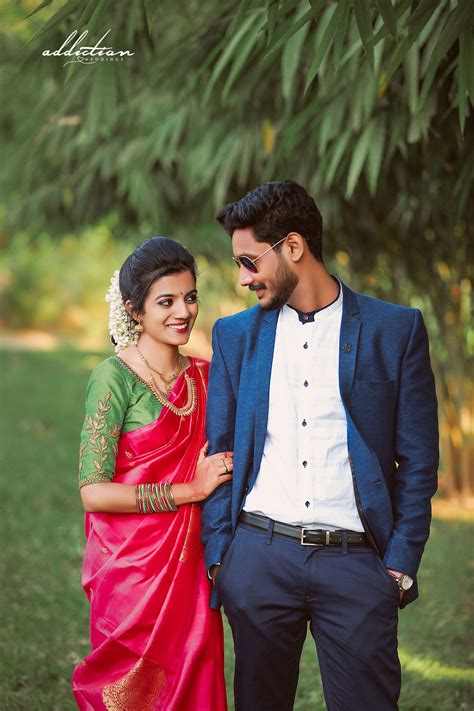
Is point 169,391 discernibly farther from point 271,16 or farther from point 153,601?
point 271,16

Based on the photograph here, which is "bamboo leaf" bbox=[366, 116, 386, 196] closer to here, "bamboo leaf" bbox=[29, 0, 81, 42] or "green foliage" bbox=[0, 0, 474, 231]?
"green foliage" bbox=[0, 0, 474, 231]

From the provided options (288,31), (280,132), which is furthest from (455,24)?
(280,132)

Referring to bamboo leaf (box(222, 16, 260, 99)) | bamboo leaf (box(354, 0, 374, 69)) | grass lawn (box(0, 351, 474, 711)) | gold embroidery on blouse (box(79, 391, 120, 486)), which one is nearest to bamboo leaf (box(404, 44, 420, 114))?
bamboo leaf (box(222, 16, 260, 99))

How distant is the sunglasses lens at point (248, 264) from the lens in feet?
8.16

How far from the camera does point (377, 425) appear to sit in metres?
2.46

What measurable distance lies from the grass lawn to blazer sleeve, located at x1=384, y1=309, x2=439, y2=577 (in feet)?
5.17

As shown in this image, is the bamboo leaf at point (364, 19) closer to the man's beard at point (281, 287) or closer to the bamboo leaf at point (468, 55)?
the bamboo leaf at point (468, 55)

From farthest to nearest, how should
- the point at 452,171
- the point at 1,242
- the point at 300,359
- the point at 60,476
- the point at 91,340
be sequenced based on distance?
1. the point at 91,340
2. the point at 1,242
3. the point at 60,476
4. the point at 452,171
5. the point at 300,359

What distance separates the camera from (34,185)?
25.0 feet

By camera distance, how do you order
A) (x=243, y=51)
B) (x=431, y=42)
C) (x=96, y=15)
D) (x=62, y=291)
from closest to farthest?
(x=96, y=15) < (x=431, y=42) < (x=243, y=51) < (x=62, y=291)

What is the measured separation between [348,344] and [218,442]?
0.47m

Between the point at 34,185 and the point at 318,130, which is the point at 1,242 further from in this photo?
the point at 318,130

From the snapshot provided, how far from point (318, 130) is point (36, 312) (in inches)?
770

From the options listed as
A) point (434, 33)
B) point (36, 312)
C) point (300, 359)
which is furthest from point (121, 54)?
point (36, 312)
